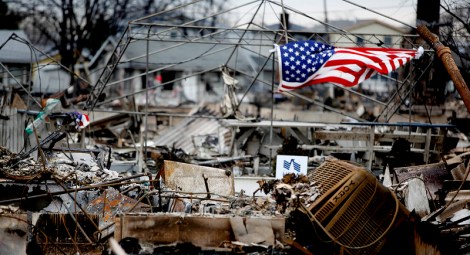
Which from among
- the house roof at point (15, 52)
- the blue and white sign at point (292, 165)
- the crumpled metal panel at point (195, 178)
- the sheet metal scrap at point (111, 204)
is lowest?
the sheet metal scrap at point (111, 204)

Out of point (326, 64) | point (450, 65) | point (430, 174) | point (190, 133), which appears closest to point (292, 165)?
point (326, 64)

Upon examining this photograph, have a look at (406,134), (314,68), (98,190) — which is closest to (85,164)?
(98,190)

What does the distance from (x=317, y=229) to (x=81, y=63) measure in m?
40.9

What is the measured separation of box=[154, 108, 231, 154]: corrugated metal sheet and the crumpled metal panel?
9539mm

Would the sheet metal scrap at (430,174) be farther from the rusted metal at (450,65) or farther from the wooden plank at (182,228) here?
the wooden plank at (182,228)

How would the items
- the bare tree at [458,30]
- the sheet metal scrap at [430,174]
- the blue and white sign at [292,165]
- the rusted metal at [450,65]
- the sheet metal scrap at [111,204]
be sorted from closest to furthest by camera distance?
the sheet metal scrap at [111,204] < the rusted metal at [450,65] < the sheet metal scrap at [430,174] < the blue and white sign at [292,165] < the bare tree at [458,30]

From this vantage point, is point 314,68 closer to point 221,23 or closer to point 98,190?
point 98,190

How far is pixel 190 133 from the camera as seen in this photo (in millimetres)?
24938

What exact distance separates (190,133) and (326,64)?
37.1 ft

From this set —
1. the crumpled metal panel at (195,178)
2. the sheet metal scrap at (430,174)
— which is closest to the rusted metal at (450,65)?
the sheet metal scrap at (430,174)

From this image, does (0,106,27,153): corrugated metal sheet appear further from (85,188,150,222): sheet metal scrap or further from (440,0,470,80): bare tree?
(440,0,470,80): bare tree

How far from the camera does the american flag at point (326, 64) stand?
1412 centimetres

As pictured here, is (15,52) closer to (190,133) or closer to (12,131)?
(190,133)

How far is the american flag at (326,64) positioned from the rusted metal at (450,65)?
0.78 metres
